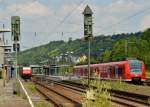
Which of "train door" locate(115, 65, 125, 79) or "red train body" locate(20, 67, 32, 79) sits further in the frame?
"red train body" locate(20, 67, 32, 79)

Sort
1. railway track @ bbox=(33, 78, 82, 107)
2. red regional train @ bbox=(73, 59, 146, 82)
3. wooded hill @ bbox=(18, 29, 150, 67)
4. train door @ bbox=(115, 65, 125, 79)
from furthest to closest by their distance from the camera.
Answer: wooded hill @ bbox=(18, 29, 150, 67) → train door @ bbox=(115, 65, 125, 79) → red regional train @ bbox=(73, 59, 146, 82) → railway track @ bbox=(33, 78, 82, 107)

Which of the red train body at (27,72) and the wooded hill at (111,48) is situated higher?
the wooded hill at (111,48)

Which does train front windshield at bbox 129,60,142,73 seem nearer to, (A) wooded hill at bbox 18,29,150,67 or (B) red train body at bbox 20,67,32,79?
(A) wooded hill at bbox 18,29,150,67

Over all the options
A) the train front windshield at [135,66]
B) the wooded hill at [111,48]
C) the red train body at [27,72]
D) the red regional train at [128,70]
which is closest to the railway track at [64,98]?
the red regional train at [128,70]

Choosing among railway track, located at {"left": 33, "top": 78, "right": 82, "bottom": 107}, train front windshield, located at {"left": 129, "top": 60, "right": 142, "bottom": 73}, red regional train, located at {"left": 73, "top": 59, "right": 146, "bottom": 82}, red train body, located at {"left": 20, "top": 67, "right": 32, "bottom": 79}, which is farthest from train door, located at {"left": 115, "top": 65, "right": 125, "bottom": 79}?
red train body, located at {"left": 20, "top": 67, "right": 32, "bottom": 79}

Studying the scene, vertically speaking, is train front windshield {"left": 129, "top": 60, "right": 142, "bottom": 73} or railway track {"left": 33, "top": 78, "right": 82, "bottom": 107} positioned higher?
train front windshield {"left": 129, "top": 60, "right": 142, "bottom": 73}

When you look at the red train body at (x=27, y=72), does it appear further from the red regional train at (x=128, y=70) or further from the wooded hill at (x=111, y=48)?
the red regional train at (x=128, y=70)

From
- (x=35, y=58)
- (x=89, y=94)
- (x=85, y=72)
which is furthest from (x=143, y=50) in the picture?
(x=89, y=94)

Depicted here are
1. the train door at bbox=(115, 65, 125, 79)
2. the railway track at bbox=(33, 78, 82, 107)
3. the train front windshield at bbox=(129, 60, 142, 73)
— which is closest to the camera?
the railway track at bbox=(33, 78, 82, 107)

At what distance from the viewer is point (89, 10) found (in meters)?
34.1

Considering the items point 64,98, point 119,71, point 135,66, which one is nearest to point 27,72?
point 119,71

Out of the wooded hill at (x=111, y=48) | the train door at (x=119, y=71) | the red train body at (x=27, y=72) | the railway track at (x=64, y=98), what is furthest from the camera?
the wooded hill at (x=111, y=48)

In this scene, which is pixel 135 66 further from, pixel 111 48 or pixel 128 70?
pixel 111 48

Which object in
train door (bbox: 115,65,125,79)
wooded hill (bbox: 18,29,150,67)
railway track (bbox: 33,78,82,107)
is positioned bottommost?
railway track (bbox: 33,78,82,107)
